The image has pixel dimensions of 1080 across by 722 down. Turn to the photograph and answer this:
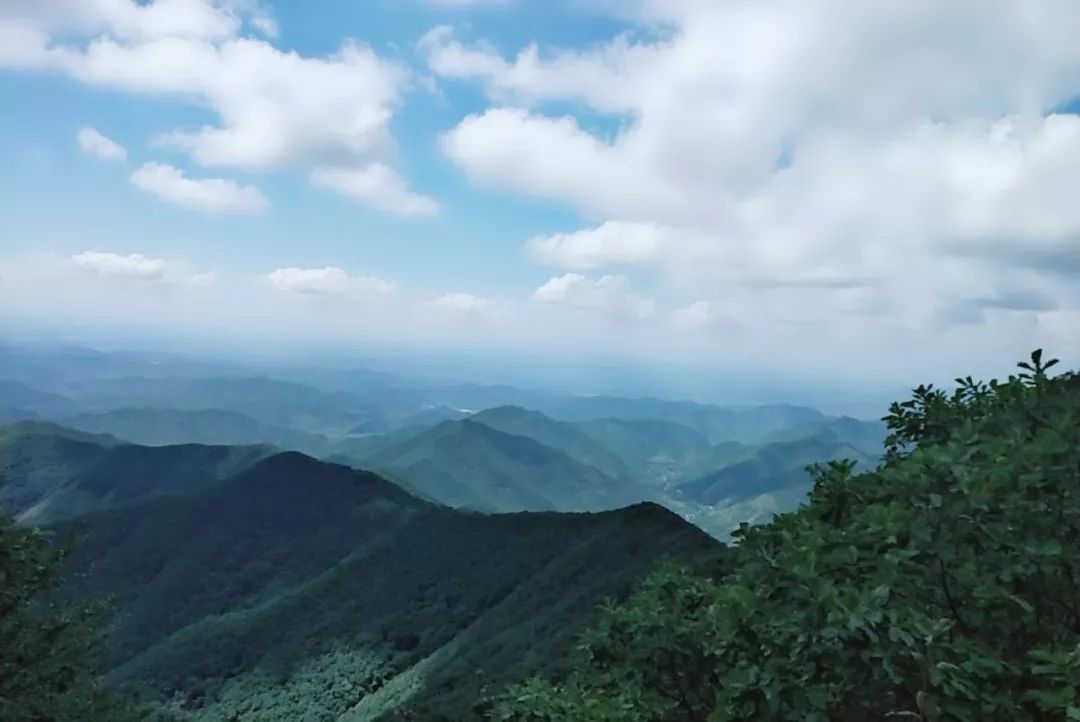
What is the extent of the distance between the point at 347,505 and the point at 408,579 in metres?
53.2

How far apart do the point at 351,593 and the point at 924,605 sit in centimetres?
13331


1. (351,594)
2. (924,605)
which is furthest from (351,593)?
(924,605)

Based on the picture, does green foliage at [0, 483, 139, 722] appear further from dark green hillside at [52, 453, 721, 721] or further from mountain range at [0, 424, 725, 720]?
dark green hillside at [52, 453, 721, 721]

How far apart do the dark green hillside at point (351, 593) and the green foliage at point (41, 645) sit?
159ft

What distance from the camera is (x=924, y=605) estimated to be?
25.9 feet

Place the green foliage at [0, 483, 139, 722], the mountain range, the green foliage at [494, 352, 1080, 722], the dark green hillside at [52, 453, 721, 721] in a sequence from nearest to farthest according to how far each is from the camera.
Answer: the green foliage at [494, 352, 1080, 722] → the green foliage at [0, 483, 139, 722] → the mountain range → the dark green hillside at [52, 453, 721, 721]

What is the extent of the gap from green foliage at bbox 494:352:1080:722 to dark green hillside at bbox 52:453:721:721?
2385 inches

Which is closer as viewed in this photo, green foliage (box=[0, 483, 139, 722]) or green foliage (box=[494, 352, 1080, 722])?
green foliage (box=[494, 352, 1080, 722])

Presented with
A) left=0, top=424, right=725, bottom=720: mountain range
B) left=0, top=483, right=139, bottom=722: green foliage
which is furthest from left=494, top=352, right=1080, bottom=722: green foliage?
left=0, top=424, right=725, bottom=720: mountain range

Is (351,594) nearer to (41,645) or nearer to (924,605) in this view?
(41,645)

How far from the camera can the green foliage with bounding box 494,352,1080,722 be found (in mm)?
6824

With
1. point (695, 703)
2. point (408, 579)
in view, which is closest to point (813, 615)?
point (695, 703)

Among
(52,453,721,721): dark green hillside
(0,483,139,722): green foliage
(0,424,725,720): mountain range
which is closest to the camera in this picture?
(0,483,139,722): green foliage

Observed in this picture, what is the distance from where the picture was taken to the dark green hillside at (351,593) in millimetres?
89000
